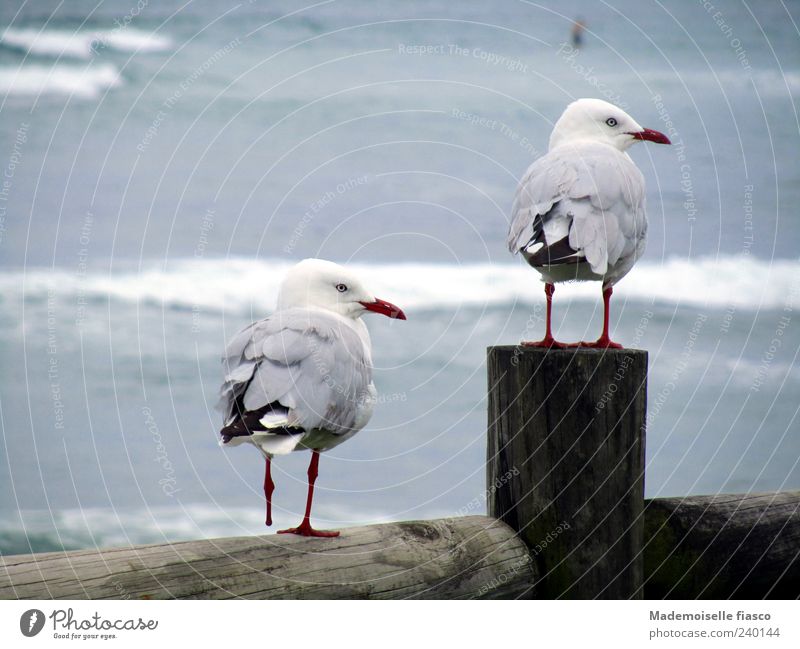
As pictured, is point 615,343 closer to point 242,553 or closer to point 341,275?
point 341,275

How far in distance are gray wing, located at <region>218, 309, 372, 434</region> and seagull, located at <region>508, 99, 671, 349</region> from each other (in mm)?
739

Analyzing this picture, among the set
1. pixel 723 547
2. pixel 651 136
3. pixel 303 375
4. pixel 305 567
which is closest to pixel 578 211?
pixel 651 136

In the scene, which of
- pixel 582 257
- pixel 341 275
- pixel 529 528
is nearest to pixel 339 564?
pixel 529 528

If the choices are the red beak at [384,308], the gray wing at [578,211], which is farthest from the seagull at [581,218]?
the red beak at [384,308]

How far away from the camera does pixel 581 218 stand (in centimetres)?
363

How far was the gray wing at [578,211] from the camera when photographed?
141 inches

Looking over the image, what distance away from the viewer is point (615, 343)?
3.79 meters

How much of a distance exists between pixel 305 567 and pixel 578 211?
169cm

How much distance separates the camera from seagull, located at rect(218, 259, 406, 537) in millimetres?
3160

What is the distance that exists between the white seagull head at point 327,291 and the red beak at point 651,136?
1482mm

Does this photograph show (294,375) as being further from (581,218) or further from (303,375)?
(581,218)

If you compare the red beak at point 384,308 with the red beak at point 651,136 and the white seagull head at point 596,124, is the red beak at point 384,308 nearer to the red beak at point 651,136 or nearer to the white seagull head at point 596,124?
the white seagull head at point 596,124

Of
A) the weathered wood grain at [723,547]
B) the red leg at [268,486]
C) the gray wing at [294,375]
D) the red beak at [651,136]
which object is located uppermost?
the red beak at [651,136]

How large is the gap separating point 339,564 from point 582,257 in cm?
145
